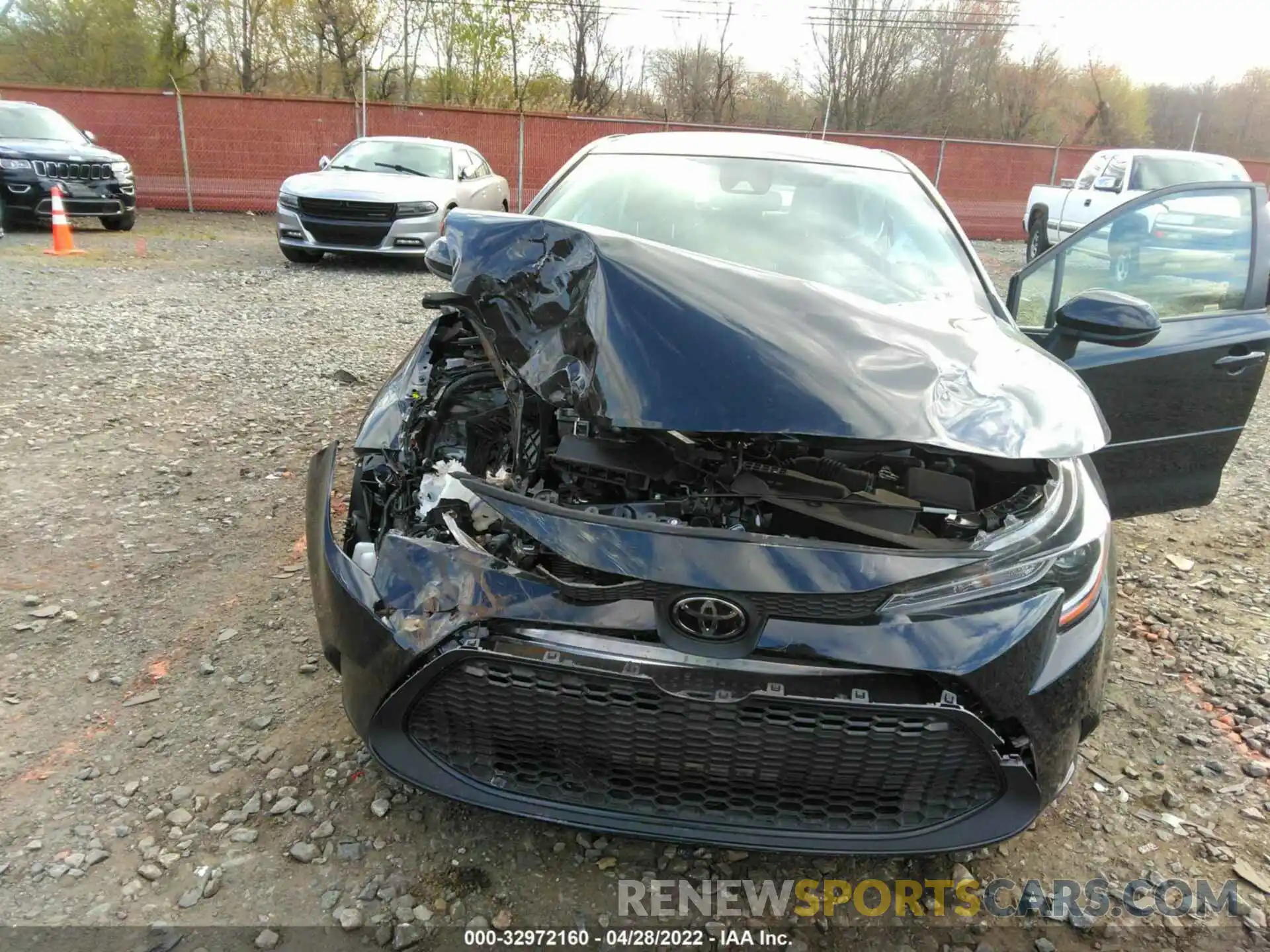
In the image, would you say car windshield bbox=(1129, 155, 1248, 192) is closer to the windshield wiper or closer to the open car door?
the windshield wiper

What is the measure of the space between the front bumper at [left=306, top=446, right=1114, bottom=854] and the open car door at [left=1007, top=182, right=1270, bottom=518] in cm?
149

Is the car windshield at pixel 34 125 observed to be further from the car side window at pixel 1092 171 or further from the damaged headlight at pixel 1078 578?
the car side window at pixel 1092 171

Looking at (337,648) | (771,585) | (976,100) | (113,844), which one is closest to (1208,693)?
(771,585)

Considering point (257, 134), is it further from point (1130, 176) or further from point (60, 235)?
point (1130, 176)

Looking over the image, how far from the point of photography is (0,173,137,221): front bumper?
9.79 meters

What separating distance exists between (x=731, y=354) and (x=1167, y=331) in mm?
2126

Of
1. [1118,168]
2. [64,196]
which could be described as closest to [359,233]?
[64,196]

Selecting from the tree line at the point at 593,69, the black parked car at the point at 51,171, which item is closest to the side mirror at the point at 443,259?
the black parked car at the point at 51,171

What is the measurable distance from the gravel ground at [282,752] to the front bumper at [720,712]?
224 millimetres

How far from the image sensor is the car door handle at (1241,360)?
3.04 m

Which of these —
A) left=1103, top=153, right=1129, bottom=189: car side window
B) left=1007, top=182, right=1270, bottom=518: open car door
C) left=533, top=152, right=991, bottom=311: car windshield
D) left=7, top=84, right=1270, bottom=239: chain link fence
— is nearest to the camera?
left=533, top=152, right=991, bottom=311: car windshield

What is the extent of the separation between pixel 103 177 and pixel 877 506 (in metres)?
11.6

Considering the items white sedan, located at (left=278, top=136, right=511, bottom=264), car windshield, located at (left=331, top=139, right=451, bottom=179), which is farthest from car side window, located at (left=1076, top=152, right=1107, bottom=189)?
white sedan, located at (left=278, top=136, right=511, bottom=264)

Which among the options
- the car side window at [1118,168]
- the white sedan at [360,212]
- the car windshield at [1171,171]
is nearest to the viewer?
the white sedan at [360,212]
